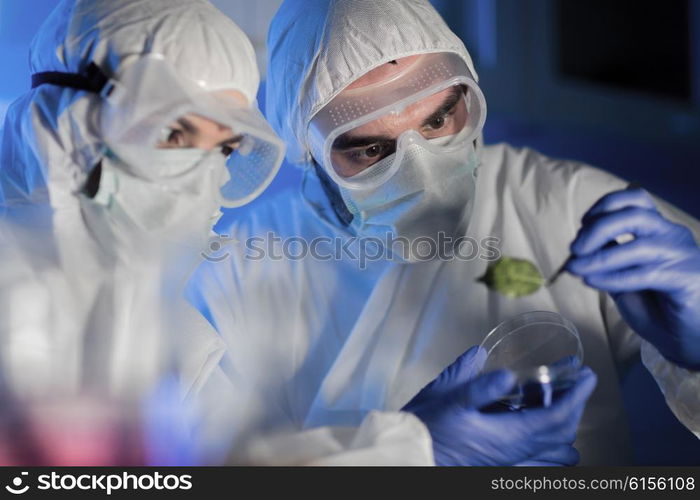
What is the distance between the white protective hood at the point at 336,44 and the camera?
159cm

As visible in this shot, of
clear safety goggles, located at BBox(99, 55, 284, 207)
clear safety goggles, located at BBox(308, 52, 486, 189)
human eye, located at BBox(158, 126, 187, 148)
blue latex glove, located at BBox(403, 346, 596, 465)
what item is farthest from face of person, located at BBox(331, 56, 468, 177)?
blue latex glove, located at BBox(403, 346, 596, 465)

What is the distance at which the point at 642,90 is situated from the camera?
2594 mm

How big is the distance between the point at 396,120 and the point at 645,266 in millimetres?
552

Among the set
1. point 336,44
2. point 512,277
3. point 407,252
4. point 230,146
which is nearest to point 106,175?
point 230,146

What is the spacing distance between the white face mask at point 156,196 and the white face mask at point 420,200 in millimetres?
372

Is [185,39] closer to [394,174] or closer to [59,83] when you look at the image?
[59,83]

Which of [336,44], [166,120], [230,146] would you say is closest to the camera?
[166,120]

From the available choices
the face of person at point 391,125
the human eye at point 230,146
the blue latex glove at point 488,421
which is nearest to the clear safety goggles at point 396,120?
the face of person at point 391,125

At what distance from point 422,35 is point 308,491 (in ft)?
3.01

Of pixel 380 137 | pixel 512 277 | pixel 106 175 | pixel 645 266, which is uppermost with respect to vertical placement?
pixel 106 175

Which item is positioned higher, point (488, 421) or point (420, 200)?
point (420, 200)

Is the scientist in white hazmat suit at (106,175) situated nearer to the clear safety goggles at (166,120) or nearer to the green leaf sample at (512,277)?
the clear safety goggles at (166,120)

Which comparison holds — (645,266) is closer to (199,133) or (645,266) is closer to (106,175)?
(199,133)

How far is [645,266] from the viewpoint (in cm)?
147
